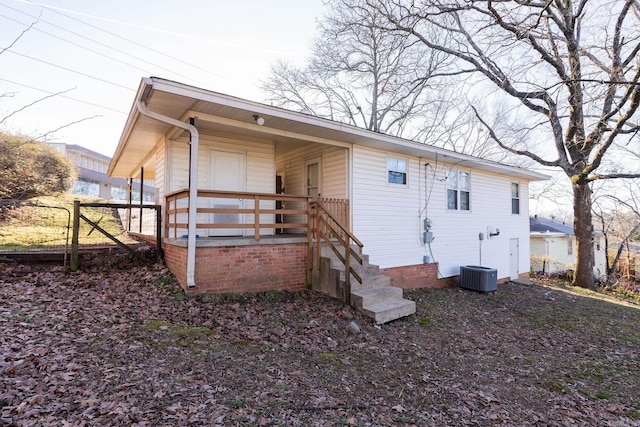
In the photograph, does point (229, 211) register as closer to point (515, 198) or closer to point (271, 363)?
point (271, 363)

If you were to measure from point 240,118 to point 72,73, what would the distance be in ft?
41.4

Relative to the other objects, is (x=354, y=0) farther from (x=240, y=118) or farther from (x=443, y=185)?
(x=240, y=118)

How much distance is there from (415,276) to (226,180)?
569cm

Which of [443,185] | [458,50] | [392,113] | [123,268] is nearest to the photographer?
[123,268]

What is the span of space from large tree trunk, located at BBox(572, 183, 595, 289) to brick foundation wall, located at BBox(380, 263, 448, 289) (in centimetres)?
729

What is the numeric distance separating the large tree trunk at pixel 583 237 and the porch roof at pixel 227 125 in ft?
20.6

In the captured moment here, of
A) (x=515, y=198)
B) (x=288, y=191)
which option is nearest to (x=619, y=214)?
(x=515, y=198)

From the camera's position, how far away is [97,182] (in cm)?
2720

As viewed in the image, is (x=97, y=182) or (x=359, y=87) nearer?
A: (x=359, y=87)

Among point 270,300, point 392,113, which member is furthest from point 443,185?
point 392,113

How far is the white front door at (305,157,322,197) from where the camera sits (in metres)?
8.53

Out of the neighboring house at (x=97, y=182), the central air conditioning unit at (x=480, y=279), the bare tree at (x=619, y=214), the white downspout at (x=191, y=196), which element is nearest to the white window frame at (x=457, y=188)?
the central air conditioning unit at (x=480, y=279)

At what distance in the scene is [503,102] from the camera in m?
22.8

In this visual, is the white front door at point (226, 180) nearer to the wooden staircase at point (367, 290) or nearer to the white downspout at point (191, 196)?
the white downspout at point (191, 196)
